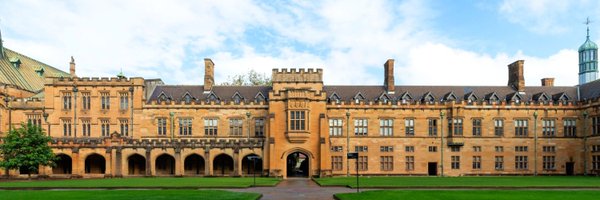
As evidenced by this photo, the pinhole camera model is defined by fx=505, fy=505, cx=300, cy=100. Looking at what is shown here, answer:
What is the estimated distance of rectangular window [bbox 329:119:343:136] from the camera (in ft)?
175

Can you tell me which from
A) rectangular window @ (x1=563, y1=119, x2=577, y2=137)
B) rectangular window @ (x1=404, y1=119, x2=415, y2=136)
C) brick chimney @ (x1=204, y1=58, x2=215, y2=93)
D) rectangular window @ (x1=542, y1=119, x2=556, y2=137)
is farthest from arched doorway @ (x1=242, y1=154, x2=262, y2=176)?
rectangular window @ (x1=563, y1=119, x2=577, y2=137)

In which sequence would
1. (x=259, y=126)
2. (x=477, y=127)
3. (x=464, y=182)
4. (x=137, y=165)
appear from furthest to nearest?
(x=259, y=126) → (x=477, y=127) → (x=137, y=165) → (x=464, y=182)

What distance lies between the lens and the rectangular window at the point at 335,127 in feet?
175

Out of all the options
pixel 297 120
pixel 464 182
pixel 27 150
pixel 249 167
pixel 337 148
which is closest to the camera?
pixel 464 182

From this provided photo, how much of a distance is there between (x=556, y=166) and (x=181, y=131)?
132 feet

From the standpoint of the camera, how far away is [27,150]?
147 ft

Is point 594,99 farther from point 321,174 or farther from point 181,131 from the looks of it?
point 181,131

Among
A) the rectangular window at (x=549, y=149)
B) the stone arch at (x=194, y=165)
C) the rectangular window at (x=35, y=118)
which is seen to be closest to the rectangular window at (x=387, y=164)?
the rectangular window at (x=549, y=149)

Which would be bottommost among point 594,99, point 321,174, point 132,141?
point 321,174

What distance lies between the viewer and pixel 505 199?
74.3 feet

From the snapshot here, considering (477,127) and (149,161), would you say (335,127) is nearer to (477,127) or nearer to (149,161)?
(477,127)

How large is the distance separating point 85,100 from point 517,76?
47.8 metres

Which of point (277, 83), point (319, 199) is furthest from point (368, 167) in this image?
point (319, 199)

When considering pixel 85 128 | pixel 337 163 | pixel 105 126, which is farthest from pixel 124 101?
pixel 337 163
